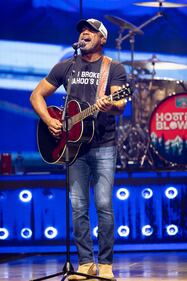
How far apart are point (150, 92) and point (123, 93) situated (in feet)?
15.5

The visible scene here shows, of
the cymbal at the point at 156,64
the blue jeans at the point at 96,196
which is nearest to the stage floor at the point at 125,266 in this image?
the blue jeans at the point at 96,196

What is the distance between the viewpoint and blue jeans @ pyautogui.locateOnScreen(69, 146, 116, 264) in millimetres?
6605

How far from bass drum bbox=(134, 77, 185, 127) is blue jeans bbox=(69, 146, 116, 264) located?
4.15m

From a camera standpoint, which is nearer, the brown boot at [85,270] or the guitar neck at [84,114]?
the guitar neck at [84,114]

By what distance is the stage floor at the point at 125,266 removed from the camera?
23.7 ft

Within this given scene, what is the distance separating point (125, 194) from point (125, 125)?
1.56 meters

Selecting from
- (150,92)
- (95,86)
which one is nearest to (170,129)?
(150,92)

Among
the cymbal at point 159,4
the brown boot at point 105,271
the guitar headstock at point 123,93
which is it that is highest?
the cymbal at point 159,4

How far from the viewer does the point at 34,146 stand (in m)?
11.0

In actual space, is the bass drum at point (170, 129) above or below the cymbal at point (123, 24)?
below

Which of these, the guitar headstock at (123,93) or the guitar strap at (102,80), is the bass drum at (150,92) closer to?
the guitar strap at (102,80)

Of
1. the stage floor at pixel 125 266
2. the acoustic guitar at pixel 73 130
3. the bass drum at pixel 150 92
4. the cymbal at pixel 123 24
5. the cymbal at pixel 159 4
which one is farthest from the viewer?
the bass drum at pixel 150 92

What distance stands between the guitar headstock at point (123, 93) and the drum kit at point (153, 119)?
3.58 metres

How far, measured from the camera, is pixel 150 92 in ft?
35.7
